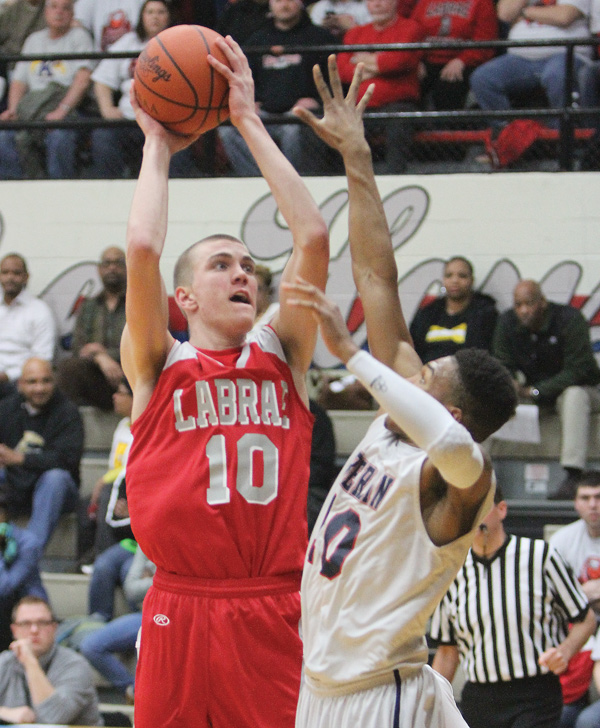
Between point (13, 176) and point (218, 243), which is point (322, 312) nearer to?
point (218, 243)

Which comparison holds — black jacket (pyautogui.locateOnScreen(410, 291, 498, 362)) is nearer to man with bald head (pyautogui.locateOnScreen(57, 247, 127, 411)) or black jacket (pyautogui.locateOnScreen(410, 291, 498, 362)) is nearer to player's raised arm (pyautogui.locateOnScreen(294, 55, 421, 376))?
man with bald head (pyautogui.locateOnScreen(57, 247, 127, 411))

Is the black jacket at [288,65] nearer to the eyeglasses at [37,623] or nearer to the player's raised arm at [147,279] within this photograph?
the eyeglasses at [37,623]

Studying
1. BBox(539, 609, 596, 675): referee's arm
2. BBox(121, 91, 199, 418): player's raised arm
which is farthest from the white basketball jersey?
BBox(539, 609, 596, 675): referee's arm

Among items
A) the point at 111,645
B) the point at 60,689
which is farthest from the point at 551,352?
the point at 60,689

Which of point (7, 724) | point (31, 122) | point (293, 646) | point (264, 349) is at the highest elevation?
point (31, 122)

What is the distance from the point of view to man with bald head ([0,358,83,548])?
7.50 m

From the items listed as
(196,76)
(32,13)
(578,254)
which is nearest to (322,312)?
(196,76)

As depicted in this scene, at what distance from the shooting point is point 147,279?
3160mm

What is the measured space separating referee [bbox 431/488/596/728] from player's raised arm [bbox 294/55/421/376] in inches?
76.2

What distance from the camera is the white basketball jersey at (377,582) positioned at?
294 cm

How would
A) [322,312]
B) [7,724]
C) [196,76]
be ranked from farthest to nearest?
1. [7,724]
2. [196,76]
3. [322,312]

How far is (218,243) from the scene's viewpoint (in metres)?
3.41

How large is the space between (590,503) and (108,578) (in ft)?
10.1

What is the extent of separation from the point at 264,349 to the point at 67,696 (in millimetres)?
3301
